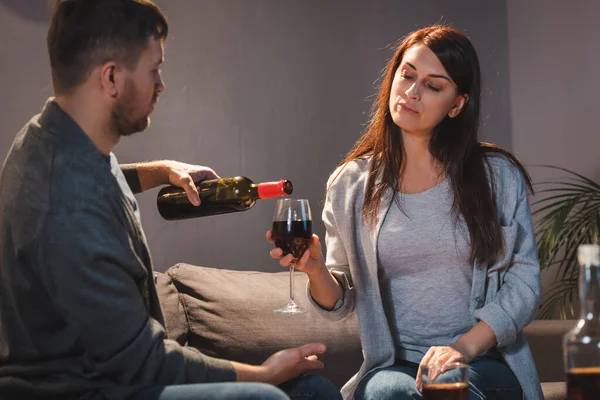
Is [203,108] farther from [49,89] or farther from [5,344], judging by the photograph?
[5,344]

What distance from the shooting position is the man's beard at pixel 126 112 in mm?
1604

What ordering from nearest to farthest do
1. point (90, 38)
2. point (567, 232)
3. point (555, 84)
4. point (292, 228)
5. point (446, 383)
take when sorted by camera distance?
point (446, 383)
point (90, 38)
point (292, 228)
point (567, 232)
point (555, 84)

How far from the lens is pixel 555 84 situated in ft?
13.1

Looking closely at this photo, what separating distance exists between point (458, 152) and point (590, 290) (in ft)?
3.76

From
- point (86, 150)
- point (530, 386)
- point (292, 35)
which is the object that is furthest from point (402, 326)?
point (292, 35)

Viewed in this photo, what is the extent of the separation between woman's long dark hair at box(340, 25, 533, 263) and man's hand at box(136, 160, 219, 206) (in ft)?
1.92

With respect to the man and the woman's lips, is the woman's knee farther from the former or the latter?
the woman's lips

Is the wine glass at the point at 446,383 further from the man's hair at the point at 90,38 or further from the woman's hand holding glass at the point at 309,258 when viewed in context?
the man's hair at the point at 90,38

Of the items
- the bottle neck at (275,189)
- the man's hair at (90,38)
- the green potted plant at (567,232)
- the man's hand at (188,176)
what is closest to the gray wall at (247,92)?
the green potted plant at (567,232)

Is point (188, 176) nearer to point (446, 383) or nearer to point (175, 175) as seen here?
point (175, 175)

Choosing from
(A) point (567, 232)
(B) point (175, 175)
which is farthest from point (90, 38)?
(A) point (567, 232)

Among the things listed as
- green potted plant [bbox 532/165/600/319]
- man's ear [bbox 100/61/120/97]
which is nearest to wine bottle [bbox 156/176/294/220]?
man's ear [bbox 100/61/120/97]

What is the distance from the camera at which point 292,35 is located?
11.7 ft

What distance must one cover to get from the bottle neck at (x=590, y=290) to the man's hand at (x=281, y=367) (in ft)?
1.87
